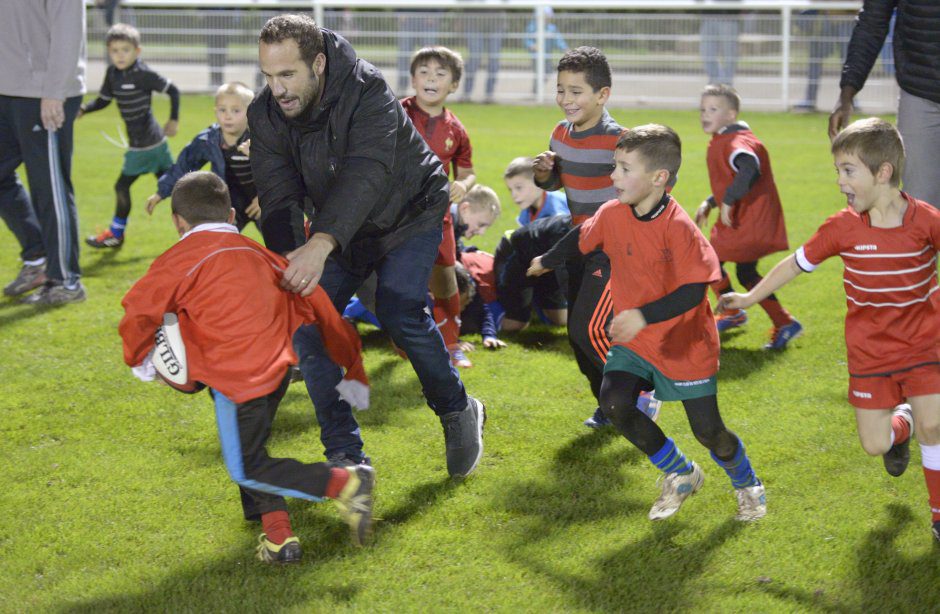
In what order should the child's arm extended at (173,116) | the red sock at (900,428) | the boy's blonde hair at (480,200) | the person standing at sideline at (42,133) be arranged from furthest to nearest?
the child's arm extended at (173,116), the boy's blonde hair at (480,200), the person standing at sideline at (42,133), the red sock at (900,428)

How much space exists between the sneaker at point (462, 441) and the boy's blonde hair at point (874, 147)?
6.15 feet

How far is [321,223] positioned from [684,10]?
16.4 meters

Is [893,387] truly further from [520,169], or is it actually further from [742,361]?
[520,169]

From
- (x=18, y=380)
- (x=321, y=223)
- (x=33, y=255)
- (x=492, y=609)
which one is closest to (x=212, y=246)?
(x=321, y=223)

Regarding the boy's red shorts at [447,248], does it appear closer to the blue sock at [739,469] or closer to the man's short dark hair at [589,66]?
the man's short dark hair at [589,66]

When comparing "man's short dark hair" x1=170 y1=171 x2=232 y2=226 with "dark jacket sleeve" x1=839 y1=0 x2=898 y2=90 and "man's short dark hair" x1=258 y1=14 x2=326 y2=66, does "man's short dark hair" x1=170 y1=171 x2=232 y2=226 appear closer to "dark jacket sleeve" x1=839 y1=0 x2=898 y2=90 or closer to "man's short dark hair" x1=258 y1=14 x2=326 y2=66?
"man's short dark hair" x1=258 y1=14 x2=326 y2=66

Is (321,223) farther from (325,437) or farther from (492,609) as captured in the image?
(492,609)

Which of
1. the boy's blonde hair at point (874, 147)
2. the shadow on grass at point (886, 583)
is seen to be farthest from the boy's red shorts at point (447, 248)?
the shadow on grass at point (886, 583)

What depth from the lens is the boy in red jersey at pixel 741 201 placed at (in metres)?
6.68

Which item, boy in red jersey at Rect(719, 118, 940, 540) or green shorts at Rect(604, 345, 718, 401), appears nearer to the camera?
boy in red jersey at Rect(719, 118, 940, 540)

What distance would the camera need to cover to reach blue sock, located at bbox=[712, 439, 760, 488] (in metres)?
4.30

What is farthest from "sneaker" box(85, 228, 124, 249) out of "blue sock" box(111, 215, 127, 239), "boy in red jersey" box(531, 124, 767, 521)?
"boy in red jersey" box(531, 124, 767, 521)

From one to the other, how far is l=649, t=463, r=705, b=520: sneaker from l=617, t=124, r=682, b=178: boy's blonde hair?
3.97 ft

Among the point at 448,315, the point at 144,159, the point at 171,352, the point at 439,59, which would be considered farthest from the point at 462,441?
the point at 144,159
